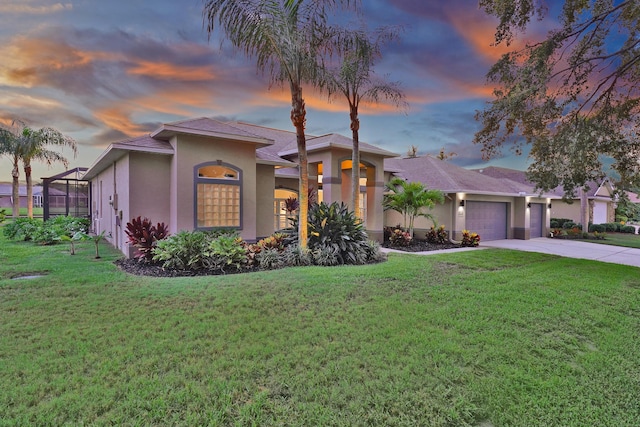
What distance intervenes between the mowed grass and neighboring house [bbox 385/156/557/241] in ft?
31.2

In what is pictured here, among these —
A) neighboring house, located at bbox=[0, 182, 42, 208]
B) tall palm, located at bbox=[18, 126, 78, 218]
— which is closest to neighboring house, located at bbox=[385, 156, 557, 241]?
tall palm, located at bbox=[18, 126, 78, 218]

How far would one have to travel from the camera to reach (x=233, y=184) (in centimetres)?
1126

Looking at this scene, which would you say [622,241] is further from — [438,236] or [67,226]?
[67,226]

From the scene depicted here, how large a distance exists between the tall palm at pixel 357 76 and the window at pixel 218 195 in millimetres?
4336

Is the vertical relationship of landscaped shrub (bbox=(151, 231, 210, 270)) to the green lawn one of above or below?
above

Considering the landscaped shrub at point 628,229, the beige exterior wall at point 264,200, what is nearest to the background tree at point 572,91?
the beige exterior wall at point 264,200

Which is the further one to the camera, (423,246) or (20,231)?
(20,231)

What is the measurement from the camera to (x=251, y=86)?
43.1 ft

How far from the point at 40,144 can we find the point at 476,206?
27.8 meters

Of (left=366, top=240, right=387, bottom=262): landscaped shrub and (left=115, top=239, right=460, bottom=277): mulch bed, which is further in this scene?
(left=366, top=240, right=387, bottom=262): landscaped shrub

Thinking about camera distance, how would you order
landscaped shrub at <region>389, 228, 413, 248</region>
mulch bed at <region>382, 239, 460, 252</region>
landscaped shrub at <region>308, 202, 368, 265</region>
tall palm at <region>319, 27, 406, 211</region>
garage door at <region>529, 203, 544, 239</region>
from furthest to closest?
garage door at <region>529, 203, 544, 239</region>
landscaped shrub at <region>389, 228, 413, 248</region>
mulch bed at <region>382, 239, 460, 252</region>
tall palm at <region>319, 27, 406, 211</region>
landscaped shrub at <region>308, 202, 368, 265</region>

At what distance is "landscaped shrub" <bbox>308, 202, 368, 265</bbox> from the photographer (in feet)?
32.0

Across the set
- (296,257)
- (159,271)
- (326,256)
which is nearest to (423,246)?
(326,256)

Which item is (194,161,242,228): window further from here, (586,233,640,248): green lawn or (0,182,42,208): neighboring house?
(0,182,42,208): neighboring house
